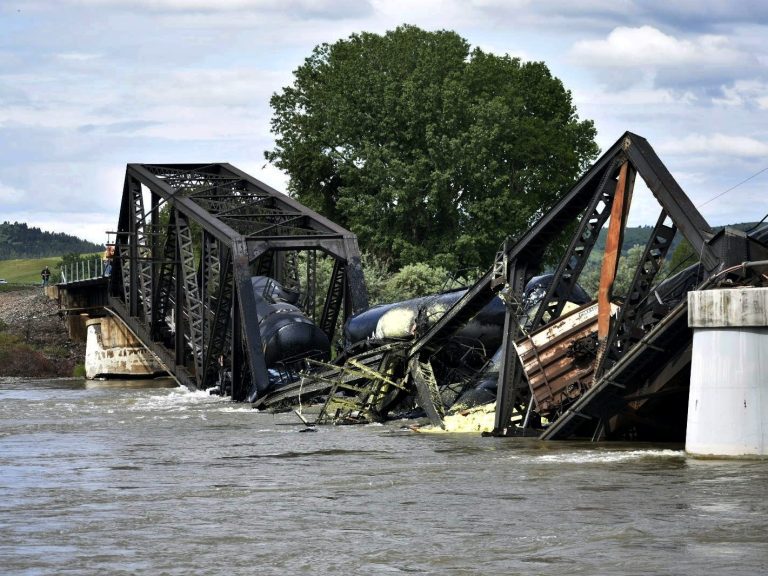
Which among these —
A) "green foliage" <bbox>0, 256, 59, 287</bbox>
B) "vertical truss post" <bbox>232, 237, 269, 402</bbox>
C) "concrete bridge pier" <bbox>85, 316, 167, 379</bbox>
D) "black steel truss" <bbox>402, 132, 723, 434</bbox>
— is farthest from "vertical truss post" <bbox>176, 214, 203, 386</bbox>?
"green foliage" <bbox>0, 256, 59, 287</bbox>

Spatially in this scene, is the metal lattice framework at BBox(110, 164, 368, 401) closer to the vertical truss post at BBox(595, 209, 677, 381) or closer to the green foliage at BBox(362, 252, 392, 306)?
the green foliage at BBox(362, 252, 392, 306)

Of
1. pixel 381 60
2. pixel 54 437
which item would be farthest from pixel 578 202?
pixel 381 60

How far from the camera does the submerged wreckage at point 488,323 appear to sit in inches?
918

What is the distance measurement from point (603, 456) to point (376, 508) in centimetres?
576

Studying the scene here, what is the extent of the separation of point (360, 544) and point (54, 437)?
1622 cm

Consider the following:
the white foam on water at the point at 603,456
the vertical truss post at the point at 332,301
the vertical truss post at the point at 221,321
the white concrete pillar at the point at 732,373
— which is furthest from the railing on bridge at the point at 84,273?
the white concrete pillar at the point at 732,373

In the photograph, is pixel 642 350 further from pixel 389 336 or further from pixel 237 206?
pixel 237 206

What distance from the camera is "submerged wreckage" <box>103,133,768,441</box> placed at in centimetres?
2333

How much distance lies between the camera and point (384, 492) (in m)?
18.2

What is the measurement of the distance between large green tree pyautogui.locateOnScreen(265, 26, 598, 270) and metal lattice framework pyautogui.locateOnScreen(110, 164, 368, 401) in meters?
12.0

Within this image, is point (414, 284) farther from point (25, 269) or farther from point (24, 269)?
point (24, 269)

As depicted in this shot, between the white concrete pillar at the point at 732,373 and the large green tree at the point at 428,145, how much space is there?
45.9m

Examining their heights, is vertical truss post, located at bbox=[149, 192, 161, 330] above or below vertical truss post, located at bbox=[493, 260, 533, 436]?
above

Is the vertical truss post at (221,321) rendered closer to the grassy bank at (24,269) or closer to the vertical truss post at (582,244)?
the vertical truss post at (582,244)
